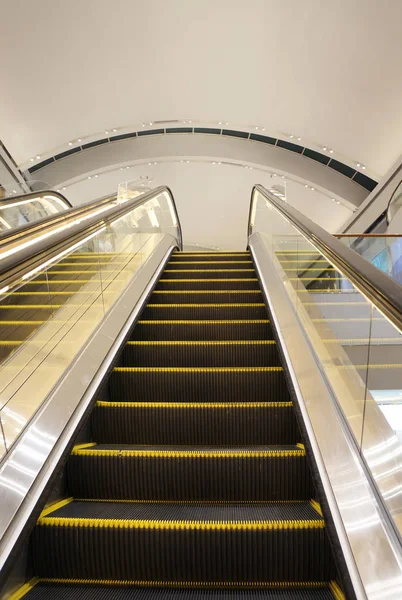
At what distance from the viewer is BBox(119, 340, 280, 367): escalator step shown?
326 centimetres

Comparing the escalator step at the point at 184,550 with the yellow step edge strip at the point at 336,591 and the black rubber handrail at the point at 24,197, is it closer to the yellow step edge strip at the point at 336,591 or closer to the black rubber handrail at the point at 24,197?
the yellow step edge strip at the point at 336,591

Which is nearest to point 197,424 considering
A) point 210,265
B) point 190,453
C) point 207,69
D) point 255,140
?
point 190,453

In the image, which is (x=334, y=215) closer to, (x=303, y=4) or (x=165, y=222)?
(x=303, y=4)

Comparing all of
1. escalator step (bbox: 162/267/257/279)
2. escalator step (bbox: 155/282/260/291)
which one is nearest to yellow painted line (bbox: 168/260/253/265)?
escalator step (bbox: 162/267/257/279)

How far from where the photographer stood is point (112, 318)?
3.32 meters

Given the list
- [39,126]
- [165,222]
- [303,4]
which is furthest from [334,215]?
[165,222]

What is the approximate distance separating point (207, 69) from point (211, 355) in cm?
1239

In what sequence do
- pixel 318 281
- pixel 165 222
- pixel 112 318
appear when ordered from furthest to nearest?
1. pixel 165 222
2. pixel 112 318
3. pixel 318 281

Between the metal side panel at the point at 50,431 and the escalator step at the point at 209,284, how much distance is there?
1.33 meters

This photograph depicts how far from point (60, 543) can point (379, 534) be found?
117cm

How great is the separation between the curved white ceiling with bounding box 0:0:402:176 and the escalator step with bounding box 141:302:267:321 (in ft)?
33.4

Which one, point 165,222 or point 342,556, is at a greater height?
point 165,222

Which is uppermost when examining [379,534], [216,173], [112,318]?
[216,173]

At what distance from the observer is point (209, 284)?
15.4ft
